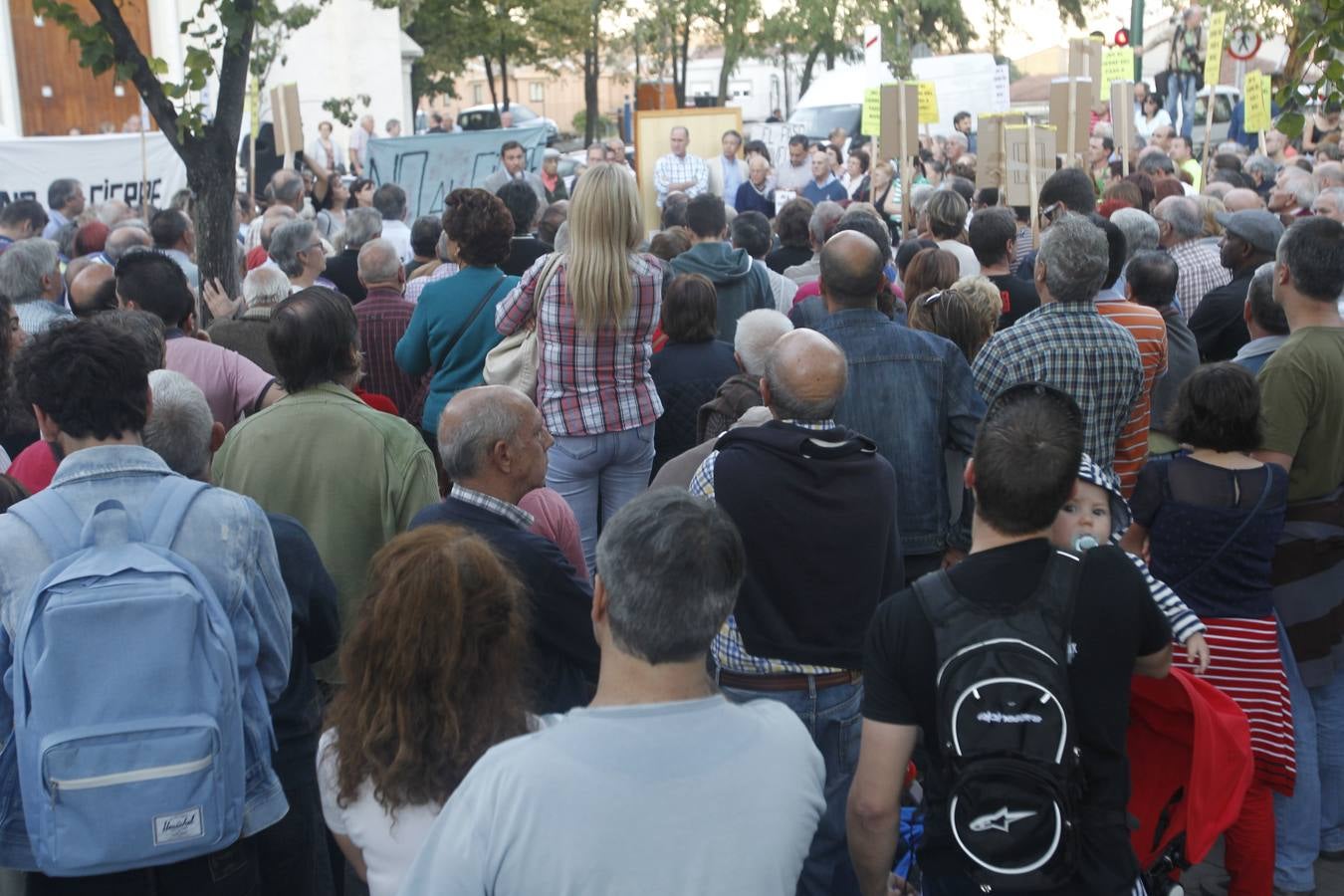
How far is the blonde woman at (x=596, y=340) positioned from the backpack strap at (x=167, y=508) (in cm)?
249

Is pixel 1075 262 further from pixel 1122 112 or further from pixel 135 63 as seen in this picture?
pixel 1122 112

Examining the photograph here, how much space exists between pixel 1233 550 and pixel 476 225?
3322mm

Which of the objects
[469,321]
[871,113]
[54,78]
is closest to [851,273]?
[469,321]

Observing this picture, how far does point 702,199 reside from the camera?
7.13 metres

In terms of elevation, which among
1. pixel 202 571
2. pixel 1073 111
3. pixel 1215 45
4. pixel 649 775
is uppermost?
pixel 1215 45

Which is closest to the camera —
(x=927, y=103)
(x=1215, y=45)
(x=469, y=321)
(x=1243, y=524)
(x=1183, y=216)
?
(x=1243, y=524)

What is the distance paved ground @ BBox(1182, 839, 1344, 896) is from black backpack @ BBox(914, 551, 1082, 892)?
2.42m

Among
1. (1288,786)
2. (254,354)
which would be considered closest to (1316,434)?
(1288,786)

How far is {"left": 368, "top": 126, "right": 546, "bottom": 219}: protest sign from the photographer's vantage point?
15547mm

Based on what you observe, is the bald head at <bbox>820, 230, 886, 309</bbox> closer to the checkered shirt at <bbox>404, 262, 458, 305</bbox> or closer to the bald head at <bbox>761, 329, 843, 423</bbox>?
the bald head at <bbox>761, 329, 843, 423</bbox>

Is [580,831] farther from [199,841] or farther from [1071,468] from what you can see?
[1071,468]

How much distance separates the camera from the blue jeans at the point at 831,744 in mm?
3783

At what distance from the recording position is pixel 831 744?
384cm

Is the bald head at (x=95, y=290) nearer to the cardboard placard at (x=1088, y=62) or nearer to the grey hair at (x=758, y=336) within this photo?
the grey hair at (x=758, y=336)
